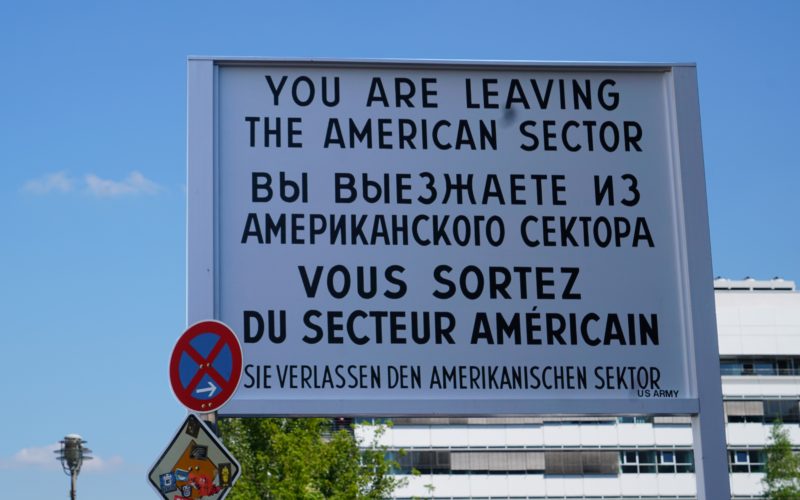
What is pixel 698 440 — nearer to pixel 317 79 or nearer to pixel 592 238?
pixel 592 238

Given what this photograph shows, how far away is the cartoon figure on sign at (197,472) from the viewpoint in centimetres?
867

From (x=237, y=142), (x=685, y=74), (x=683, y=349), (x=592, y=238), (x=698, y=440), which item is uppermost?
(x=685, y=74)

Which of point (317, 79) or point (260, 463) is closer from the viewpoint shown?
point (317, 79)

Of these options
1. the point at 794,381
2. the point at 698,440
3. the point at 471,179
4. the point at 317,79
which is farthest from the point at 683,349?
the point at 794,381

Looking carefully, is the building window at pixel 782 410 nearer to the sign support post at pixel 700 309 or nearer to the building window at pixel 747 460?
the building window at pixel 747 460

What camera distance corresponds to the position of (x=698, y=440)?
1109cm

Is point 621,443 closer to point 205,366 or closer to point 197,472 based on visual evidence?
point 205,366

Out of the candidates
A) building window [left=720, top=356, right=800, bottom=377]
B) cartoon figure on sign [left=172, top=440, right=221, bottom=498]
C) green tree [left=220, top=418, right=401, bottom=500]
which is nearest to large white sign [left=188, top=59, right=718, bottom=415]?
cartoon figure on sign [left=172, top=440, right=221, bottom=498]

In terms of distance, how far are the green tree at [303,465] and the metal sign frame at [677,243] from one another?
2937 cm

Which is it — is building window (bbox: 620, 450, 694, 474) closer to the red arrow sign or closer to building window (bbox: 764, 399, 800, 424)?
building window (bbox: 764, 399, 800, 424)

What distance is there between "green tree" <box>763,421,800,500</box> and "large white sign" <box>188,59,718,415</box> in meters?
70.4

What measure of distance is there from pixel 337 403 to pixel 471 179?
7.62 feet

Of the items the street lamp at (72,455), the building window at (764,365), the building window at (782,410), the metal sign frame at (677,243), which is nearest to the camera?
the metal sign frame at (677,243)

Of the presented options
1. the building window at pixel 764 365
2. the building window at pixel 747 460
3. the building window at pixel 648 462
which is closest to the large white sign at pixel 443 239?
the building window at pixel 648 462
